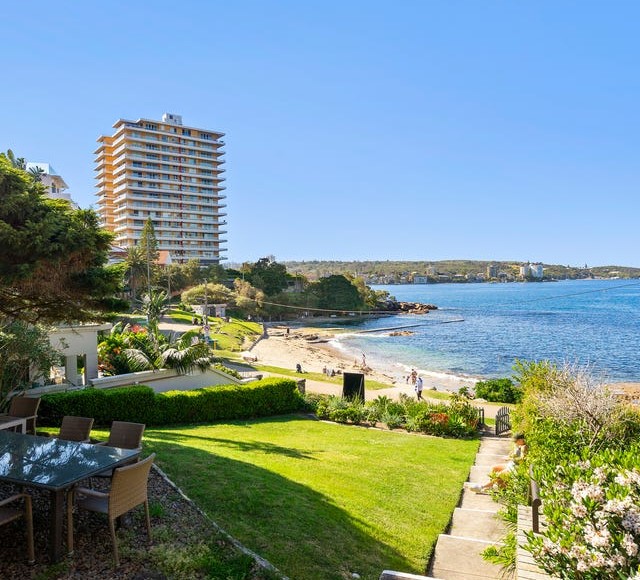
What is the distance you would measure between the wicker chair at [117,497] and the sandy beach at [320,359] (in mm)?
25190

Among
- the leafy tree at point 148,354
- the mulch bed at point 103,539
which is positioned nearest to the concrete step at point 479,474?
the mulch bed at point 103,539

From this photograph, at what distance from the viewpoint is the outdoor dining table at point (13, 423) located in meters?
8.83

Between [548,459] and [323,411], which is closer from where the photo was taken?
[548,459]

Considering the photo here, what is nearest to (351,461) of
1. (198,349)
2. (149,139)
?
(198,349)

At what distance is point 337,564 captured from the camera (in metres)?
5.59

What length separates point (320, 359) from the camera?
47125mm

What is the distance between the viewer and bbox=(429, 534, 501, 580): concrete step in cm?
599

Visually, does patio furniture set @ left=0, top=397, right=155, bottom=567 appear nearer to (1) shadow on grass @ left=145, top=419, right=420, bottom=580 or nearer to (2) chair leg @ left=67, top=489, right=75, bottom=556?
(2) chair leg @ left=67, top=489, right=75, bottom=556

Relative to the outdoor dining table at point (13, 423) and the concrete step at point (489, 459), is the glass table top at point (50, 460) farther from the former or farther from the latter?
the concrete step at point (489, 459)

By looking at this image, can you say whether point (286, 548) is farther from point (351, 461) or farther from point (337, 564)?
point (351, 461)

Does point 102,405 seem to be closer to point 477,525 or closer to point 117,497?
point 117,497

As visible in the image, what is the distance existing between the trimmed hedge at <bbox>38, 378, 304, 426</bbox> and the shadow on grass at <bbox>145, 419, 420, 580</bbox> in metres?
5.23

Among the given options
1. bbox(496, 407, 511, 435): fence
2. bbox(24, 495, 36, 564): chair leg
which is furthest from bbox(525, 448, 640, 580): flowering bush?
bbox(496, 407, 511, 435): fence

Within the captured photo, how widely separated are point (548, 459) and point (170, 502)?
5.23 meters
